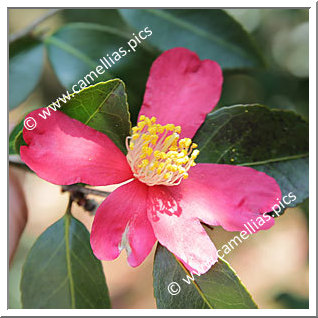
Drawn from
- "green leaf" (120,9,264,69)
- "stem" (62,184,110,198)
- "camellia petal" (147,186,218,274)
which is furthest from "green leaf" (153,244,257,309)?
"green leaf" (120,9,264,69)

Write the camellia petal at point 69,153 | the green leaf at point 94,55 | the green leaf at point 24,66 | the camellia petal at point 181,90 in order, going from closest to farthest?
the camellia petal at point 69,153, the camellia petal at point 181,90, the green leaf at point 94,55, the green leaf at point 24,66

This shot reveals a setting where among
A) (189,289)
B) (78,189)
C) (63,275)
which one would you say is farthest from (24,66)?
(189,289)

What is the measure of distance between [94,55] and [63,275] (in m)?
0.51

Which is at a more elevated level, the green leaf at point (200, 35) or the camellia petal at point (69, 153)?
the green leaf at point (200, 35)

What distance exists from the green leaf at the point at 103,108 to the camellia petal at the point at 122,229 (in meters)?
0.11

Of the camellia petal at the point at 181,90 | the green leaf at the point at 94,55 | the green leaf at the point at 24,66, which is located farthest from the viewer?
the green leaf at the point at 24,66

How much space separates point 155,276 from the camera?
754mm

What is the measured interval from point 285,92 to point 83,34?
0.67 meters

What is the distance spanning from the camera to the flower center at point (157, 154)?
2.39ft

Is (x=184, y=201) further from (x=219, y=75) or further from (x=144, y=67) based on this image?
(x=144, y=67)

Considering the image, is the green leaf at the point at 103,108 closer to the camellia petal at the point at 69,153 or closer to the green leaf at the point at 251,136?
the camellia petal at the point at 69,153

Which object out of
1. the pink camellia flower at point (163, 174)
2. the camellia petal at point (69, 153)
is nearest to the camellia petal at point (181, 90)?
the pink camellia flower at point (163, 174)

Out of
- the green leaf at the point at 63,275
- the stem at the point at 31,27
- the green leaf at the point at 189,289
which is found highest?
the stem at the point at 31,27

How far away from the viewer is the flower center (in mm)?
728
